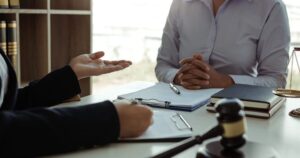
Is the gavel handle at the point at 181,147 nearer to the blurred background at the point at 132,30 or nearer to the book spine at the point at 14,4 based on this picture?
the book spine at the point at 14,4

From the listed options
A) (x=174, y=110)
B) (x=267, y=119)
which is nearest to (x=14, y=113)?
(x=174, y=110)

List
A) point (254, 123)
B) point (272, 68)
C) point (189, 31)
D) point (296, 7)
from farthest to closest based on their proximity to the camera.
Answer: point (296, 7) → point (189, 31) → point (272, 68) → point (254, 123)

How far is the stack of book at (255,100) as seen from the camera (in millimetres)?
1069

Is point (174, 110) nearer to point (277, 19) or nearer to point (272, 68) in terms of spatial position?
point (272, 68)

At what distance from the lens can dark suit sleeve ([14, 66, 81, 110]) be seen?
1.13m

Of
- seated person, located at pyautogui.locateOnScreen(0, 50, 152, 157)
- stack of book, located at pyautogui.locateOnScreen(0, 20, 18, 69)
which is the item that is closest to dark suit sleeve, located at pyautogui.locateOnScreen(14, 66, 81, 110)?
seated person, located at pyautogui.locateOnScreen(0, 50, 152, 157)

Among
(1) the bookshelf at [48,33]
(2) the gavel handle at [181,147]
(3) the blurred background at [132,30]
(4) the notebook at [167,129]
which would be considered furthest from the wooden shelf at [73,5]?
(2) the gavel handle at [181,147]

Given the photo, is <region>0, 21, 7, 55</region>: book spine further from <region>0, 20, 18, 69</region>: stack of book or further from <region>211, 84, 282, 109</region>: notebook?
<region>211, 84, 282, 109</region>: notebook

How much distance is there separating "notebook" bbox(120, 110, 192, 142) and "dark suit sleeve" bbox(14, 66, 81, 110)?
28cm

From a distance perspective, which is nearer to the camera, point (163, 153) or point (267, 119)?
point (163, 153)

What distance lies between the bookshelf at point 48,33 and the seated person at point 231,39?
35.1 inches

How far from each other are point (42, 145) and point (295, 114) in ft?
2.32

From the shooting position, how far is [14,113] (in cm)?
78

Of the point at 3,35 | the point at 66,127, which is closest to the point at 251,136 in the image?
the point at 66,127
